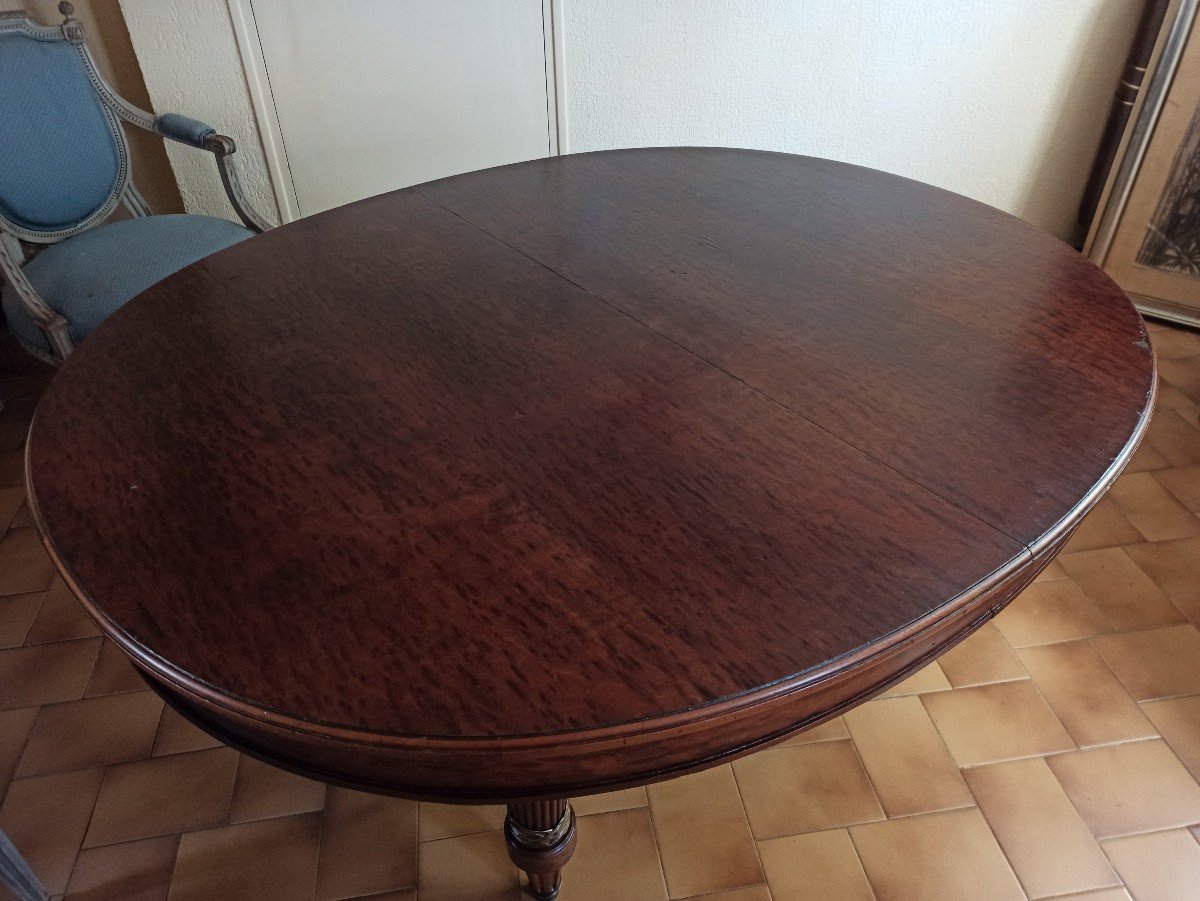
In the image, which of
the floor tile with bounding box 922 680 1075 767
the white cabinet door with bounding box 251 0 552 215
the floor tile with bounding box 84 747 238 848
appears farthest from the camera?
the white cabinet door with bounding box 251 0 552 215

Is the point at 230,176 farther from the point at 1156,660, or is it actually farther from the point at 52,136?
the point at 1156,660

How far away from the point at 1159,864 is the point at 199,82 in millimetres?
2535

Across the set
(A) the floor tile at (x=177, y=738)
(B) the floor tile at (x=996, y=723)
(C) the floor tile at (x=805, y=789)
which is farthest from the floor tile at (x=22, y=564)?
(B) the floor tile at (x=996, y=723)

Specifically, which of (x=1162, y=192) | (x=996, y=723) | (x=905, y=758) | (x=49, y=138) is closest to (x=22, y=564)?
(x=49, y=138)

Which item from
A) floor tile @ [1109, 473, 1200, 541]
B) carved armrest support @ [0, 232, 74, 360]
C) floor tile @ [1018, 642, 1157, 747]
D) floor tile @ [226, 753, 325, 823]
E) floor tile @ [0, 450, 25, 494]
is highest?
carved armrest support @ [0, 232, 74, 360]

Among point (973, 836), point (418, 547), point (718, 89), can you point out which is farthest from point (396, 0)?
point (973, 836)

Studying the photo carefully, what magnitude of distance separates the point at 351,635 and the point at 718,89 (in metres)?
2.18

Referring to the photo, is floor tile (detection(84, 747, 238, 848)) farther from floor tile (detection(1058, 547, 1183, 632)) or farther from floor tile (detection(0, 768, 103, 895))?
floor tile (detection(1058, 547, 1183, 632))

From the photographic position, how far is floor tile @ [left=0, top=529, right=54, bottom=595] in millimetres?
1766

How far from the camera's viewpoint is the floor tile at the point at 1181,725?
1.43m

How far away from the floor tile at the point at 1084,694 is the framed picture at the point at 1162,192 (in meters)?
1.18

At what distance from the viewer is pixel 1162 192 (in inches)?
94.5

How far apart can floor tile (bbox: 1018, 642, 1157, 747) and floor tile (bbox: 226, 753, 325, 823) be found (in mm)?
1273

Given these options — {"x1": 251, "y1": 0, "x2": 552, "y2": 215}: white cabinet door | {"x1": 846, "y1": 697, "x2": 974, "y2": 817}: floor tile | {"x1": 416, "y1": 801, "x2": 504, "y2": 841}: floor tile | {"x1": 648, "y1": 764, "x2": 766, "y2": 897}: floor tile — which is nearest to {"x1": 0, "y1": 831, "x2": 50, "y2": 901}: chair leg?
{"x1": 416, "y1": 801, "x2": 504, "y2": 841}: floor tile
